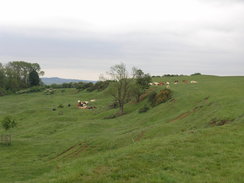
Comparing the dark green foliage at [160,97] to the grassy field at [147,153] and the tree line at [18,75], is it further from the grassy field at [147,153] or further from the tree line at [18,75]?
the tree line at [18,75]

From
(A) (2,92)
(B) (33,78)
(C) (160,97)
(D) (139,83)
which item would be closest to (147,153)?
(C) (160,97)

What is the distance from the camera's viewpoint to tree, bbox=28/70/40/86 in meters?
162

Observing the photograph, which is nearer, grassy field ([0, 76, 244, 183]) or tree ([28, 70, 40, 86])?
grassy field ([0, 76, 244, 183])

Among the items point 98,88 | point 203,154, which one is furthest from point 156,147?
point 98,88

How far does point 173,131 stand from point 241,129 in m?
8.70

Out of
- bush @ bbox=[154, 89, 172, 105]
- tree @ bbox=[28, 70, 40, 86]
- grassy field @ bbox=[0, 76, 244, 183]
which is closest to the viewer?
grassy field @ bbox=[0, 76, 244, 183]

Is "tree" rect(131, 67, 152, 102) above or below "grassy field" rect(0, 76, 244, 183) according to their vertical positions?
above

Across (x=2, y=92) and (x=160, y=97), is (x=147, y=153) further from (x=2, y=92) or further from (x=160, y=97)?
(x=2, y=92)

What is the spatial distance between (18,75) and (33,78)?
10622 mm

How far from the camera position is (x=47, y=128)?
5138 centimetres

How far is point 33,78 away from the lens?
534 ft

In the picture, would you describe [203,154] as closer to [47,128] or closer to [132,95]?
[47,128]

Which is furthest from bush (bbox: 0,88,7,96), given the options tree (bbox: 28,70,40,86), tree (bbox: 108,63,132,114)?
tree (bbox: 108,63,132,114)

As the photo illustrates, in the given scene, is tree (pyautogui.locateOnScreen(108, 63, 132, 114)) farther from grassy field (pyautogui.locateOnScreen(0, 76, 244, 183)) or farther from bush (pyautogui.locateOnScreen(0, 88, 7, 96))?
bush (pyautogui.locateOnScreen(0, 88, 7, 96))
